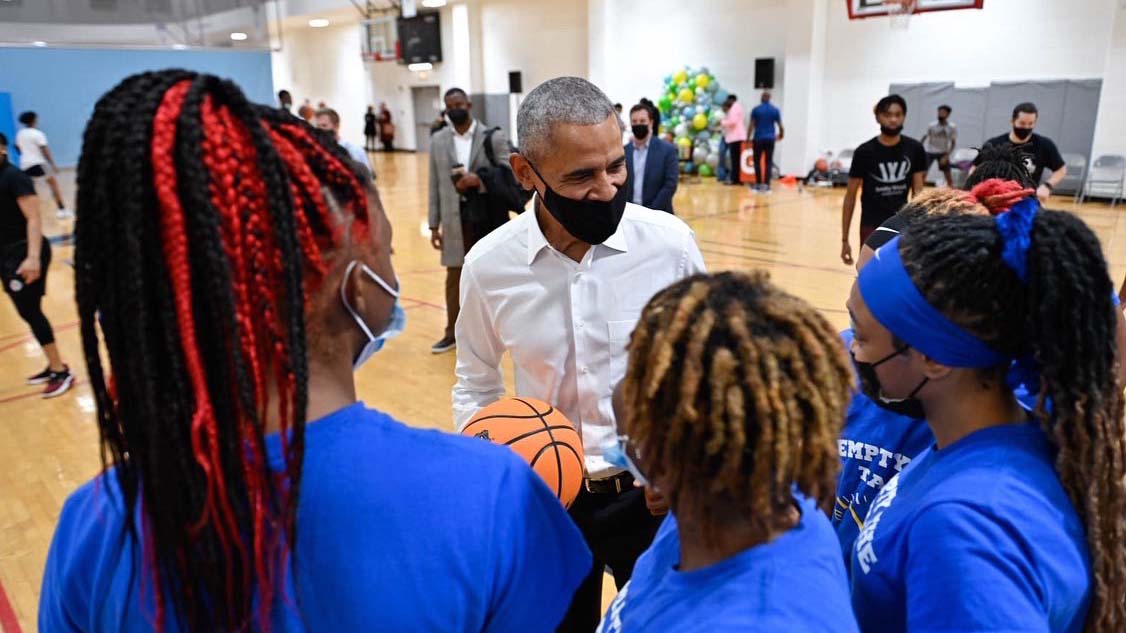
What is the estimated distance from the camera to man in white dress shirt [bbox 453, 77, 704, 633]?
6.52 feet

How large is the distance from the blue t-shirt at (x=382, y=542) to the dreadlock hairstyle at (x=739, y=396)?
0.64 ft

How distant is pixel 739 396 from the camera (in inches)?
35.5

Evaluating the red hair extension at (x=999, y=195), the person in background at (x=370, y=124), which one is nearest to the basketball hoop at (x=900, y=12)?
the red hair extension at (x=999, y=195)

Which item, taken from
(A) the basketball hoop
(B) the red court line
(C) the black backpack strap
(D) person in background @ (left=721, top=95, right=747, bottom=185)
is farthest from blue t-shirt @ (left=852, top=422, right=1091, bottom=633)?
(D) person in background @ (left=721, top=95, right=747, bottom=185)

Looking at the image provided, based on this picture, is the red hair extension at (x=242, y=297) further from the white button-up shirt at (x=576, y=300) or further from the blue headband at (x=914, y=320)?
the white button-up shirt at (x=576, y=300)

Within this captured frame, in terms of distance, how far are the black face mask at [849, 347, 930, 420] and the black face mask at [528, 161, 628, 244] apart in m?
0.76

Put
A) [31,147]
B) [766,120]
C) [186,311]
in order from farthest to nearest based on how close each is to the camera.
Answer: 1. [766,120]
2. [31,147]
3. [186,311]

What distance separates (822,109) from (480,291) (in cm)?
1535

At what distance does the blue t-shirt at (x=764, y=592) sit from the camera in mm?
884

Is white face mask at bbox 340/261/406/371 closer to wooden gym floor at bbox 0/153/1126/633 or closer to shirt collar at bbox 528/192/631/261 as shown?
shirt collar at bbox 528/192/631/261

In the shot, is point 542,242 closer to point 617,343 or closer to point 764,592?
point 617,343

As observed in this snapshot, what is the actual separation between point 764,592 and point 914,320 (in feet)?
1.96

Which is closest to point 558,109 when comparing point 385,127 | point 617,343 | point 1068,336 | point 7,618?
point 617,343

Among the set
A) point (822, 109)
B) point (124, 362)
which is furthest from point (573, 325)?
point (822, 109)
